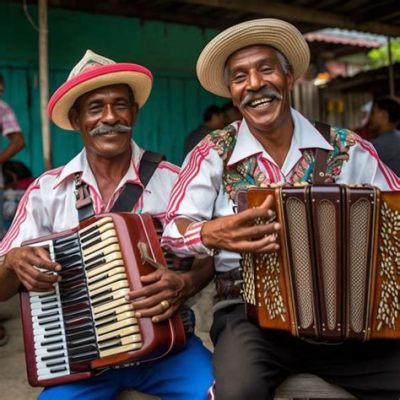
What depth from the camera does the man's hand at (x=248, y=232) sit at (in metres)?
2.04

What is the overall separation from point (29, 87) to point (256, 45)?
4.14m

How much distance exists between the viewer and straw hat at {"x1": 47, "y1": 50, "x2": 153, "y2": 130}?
2.55 meters

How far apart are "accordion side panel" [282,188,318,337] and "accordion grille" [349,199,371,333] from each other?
0.44 ft

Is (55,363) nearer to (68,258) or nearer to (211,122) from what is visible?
(68,258)

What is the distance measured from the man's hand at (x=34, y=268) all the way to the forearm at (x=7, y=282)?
0.10 m

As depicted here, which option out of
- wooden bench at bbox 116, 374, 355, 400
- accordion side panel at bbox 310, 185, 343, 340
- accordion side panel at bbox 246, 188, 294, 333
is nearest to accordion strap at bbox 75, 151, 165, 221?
accordion side panel at bbox 246, 188, 294, 333

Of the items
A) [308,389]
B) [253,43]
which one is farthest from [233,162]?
[308,389]

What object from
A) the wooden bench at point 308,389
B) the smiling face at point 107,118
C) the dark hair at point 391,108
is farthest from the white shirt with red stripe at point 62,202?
the dark hair at point 391,108

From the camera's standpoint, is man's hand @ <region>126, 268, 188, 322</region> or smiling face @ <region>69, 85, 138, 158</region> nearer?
man's hand @ <region>126, 268, 188, 322</region>

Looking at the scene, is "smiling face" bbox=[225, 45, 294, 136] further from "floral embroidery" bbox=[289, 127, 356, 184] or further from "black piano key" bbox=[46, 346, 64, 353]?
"black piano key" bbox=[46, 346, 64, 353]

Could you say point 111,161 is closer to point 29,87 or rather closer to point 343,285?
point 343,285

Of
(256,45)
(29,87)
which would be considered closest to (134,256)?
(256,45)

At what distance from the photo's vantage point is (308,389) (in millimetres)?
2354

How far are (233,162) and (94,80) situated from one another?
2.18ft
